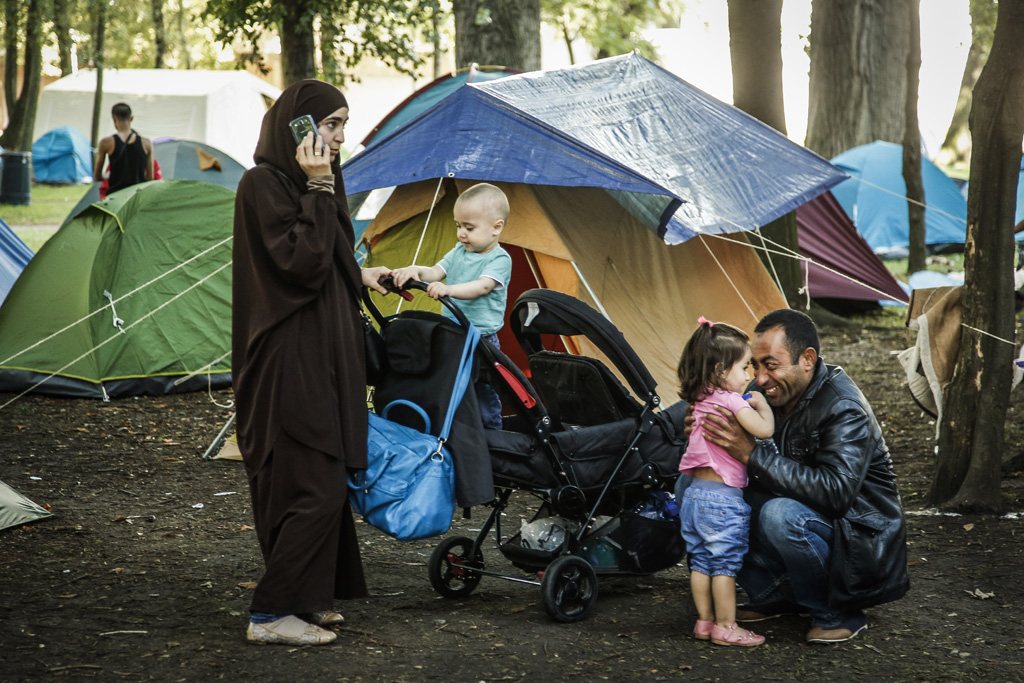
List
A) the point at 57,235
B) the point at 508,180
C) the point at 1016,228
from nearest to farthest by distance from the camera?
the point at 1016,228
the point at 508,180
the point at 57,235

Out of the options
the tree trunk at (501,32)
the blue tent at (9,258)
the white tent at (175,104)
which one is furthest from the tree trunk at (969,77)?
the blue tent at (9,258)

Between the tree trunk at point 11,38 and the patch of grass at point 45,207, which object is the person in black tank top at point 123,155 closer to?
the patch of grass at point 45,207

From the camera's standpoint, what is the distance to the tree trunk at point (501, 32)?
35.6 ft

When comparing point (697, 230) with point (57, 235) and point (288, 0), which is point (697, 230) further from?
point (288, 0)

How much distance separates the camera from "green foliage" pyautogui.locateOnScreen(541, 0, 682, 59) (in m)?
28.6

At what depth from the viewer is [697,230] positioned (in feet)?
20.6

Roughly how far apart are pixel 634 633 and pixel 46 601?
2.22 m

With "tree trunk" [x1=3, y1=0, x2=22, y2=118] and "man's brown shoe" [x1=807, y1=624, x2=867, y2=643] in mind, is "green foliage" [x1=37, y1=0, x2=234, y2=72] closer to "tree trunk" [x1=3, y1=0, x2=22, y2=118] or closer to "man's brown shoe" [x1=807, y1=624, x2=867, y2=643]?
"tree trunk" [x1=3, y1=0, x2=22, y2=118]

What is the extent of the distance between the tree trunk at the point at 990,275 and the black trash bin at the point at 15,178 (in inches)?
818

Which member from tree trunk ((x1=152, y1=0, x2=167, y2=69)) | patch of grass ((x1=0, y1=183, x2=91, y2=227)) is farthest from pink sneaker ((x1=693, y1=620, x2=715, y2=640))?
tree trunk ((x1=152, y1=0, x2=167, y2=69))

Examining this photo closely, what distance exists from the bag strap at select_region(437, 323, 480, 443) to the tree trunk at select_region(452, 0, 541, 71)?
768 cm

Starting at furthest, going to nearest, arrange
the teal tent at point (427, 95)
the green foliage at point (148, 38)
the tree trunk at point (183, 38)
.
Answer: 1. the tree trunk at point (183, 38)
2. the green foliage at point (148, 38)
3. the teal tent at point (427, 95)

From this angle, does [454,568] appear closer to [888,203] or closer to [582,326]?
[582,326]

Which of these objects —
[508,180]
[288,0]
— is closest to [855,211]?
[288,0]
